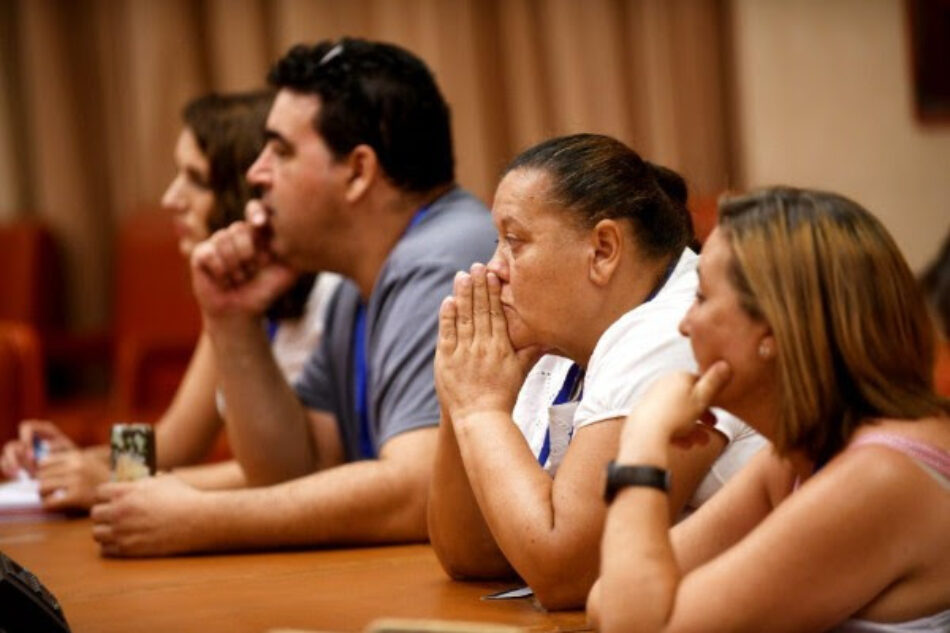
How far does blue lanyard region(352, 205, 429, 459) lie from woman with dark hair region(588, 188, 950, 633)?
1.41 metres

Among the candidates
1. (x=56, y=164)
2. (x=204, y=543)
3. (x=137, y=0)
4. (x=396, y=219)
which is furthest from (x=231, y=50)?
(x=204, y=543)

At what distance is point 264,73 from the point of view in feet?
18.5

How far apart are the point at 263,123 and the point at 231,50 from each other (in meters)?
2.34

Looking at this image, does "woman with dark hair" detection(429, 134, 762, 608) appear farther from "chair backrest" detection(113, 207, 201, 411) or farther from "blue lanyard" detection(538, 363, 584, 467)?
"chair backrest" detection(113, 207, 201, 411)

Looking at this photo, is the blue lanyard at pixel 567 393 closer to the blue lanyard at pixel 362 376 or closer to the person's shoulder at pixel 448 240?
the person's shoulder at pixel 448 240

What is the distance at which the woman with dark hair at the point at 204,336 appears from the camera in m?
3.40

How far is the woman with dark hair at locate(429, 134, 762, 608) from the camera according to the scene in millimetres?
1979

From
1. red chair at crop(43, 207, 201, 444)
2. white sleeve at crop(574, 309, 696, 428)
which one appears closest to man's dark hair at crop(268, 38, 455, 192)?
white sleeve at crop(574, 309, 696, 428)

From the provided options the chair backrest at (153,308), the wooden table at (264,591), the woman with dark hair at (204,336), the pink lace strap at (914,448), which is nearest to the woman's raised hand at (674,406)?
the pink lace strap at (914,448)

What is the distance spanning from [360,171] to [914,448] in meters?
1.62

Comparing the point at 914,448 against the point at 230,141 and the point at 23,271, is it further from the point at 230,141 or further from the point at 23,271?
the point at 23,271

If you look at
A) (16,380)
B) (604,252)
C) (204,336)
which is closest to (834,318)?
(604,252)

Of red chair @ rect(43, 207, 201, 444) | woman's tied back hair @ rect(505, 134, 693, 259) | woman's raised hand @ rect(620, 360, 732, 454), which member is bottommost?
red chair @ rect(43, 207, 201, 444)

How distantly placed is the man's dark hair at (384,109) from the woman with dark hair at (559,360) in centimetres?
81
